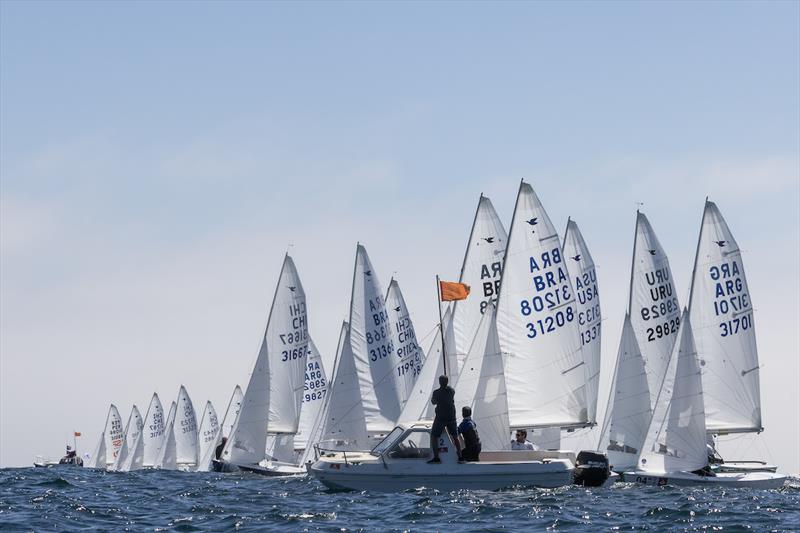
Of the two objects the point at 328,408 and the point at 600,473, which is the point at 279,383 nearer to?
the point at 328,408

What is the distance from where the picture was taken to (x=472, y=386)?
32.9m

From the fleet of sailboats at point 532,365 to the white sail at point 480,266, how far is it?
0.20 feet

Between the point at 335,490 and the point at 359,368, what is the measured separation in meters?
19.6

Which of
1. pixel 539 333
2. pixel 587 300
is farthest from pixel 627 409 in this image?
pixel 539 333

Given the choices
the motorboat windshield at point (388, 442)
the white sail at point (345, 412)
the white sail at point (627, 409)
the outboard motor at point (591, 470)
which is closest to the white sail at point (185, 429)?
the white sail at point (345, 412)

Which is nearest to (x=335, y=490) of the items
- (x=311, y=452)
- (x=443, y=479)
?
(x=443, y=479)

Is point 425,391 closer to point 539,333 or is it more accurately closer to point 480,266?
point 539,333

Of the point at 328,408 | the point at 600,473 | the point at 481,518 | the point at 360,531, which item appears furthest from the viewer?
the point at 328,408

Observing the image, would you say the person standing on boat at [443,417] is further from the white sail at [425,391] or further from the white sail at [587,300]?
the white sail at [587,300]

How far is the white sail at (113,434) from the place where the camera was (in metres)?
103

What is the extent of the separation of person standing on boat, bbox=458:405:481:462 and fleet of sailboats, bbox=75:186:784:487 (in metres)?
0.58

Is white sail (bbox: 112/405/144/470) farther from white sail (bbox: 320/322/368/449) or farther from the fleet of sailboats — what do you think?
white sail (bbox: 320/322/368/449)

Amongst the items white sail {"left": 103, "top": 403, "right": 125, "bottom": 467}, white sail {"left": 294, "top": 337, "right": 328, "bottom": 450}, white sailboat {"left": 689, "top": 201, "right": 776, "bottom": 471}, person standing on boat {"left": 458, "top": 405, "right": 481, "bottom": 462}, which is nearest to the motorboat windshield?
person standing on boat {"left": 458, "top": 405, "right": 481, "bottom": 462}

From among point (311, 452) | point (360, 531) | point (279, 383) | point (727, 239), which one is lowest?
point (360, 531)
